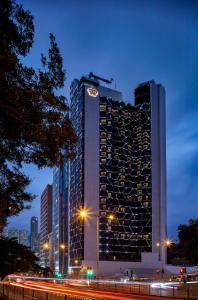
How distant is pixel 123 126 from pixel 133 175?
20.3 m

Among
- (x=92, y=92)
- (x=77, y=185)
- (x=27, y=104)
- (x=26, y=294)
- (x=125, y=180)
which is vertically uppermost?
(x=92, y=92)

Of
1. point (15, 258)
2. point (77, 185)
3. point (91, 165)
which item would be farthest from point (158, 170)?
point (15, 258)

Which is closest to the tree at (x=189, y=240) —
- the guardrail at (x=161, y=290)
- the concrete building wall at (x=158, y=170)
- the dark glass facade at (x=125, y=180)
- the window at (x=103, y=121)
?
the guardrail at (x=161, y=290)

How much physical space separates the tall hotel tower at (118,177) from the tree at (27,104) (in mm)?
144862

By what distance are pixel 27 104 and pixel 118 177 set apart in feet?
551

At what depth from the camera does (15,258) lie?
14930 mm

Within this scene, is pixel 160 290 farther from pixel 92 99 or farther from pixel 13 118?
pixel 92 99

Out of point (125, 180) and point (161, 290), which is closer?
point (161, 290)

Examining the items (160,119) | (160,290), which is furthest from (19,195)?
(160,119)

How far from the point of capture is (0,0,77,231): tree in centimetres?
1205

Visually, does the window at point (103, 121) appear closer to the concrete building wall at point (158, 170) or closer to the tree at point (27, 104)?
the concrete building wall at point (158, 170)

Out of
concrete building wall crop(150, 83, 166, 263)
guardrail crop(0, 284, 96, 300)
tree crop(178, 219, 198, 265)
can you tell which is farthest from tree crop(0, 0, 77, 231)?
concrete building wall crop(150, 83, 166, 263)

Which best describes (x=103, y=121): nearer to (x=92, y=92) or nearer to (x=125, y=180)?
(x=92, y=92)

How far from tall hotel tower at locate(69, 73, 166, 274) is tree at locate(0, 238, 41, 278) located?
143185mm
